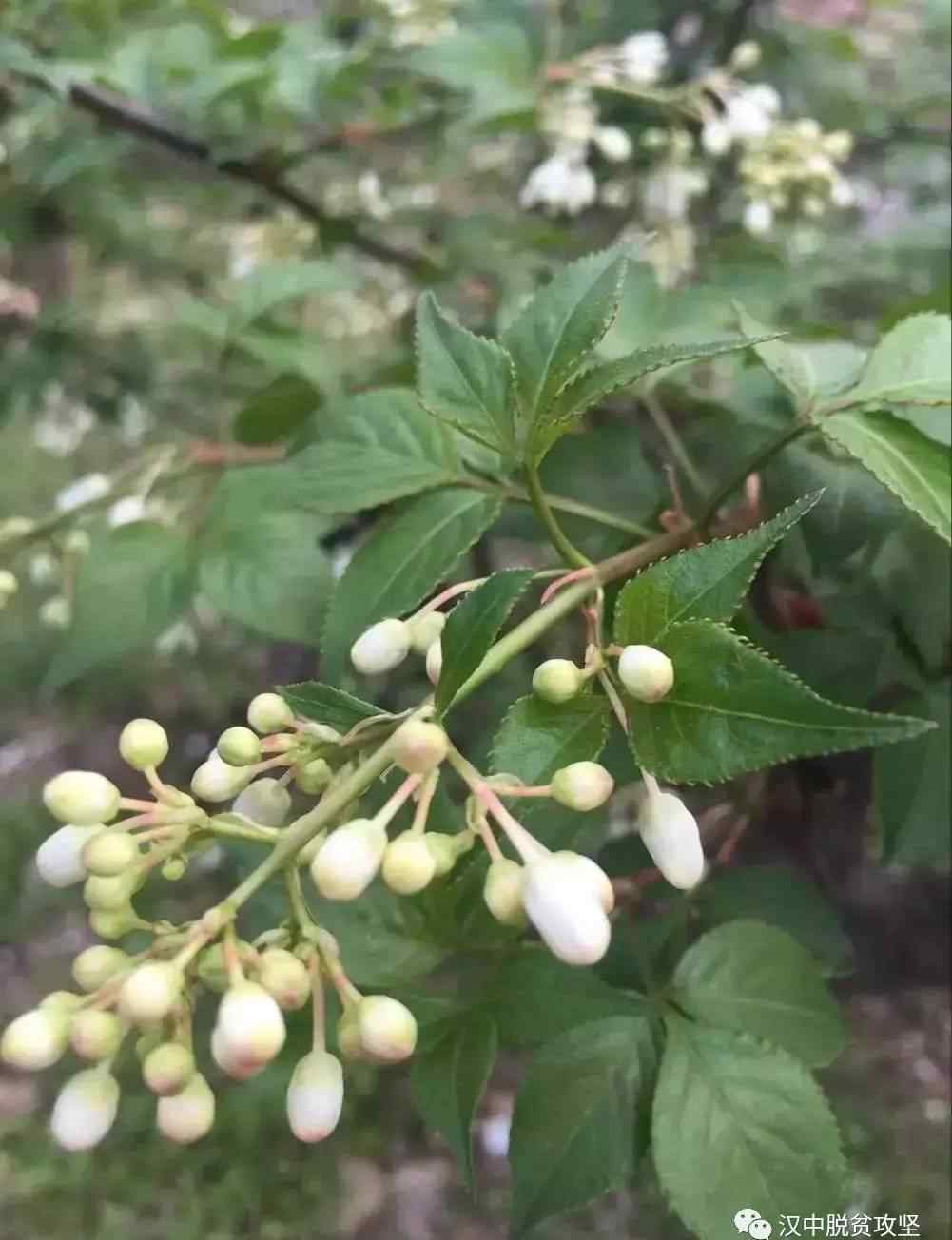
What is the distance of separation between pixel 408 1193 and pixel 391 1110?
0.24ft

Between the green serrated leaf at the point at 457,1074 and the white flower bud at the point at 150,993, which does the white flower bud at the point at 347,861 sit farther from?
the green serrated leaf at the point at 457,1074

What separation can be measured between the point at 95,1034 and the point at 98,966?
2 centimetres

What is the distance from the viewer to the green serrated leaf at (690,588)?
1.07 feet

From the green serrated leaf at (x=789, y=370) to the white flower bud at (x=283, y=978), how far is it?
31 cm

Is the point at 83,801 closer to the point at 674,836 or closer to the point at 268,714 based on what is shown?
the point at 268,714

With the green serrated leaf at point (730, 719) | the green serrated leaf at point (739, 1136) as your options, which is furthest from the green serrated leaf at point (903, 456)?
the green serrated leaf at point (739, 1136)

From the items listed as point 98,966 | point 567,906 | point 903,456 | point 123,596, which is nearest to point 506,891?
point 567,906

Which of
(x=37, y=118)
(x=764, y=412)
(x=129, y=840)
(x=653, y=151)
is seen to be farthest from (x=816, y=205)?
(x=129, y=840)

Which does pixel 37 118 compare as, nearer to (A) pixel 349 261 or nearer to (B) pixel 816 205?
(A) pixel 349 261

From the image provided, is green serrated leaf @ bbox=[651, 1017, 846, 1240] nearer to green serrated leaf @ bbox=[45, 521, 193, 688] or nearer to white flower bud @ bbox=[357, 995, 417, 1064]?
white flower bud @ bbox=[357, 995, 417, 1064]

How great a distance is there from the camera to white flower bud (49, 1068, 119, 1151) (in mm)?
334

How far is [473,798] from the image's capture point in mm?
335

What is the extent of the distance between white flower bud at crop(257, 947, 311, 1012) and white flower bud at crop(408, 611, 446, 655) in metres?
0.13

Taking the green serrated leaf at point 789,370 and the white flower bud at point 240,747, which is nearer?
the white flower bud at point 240,747
